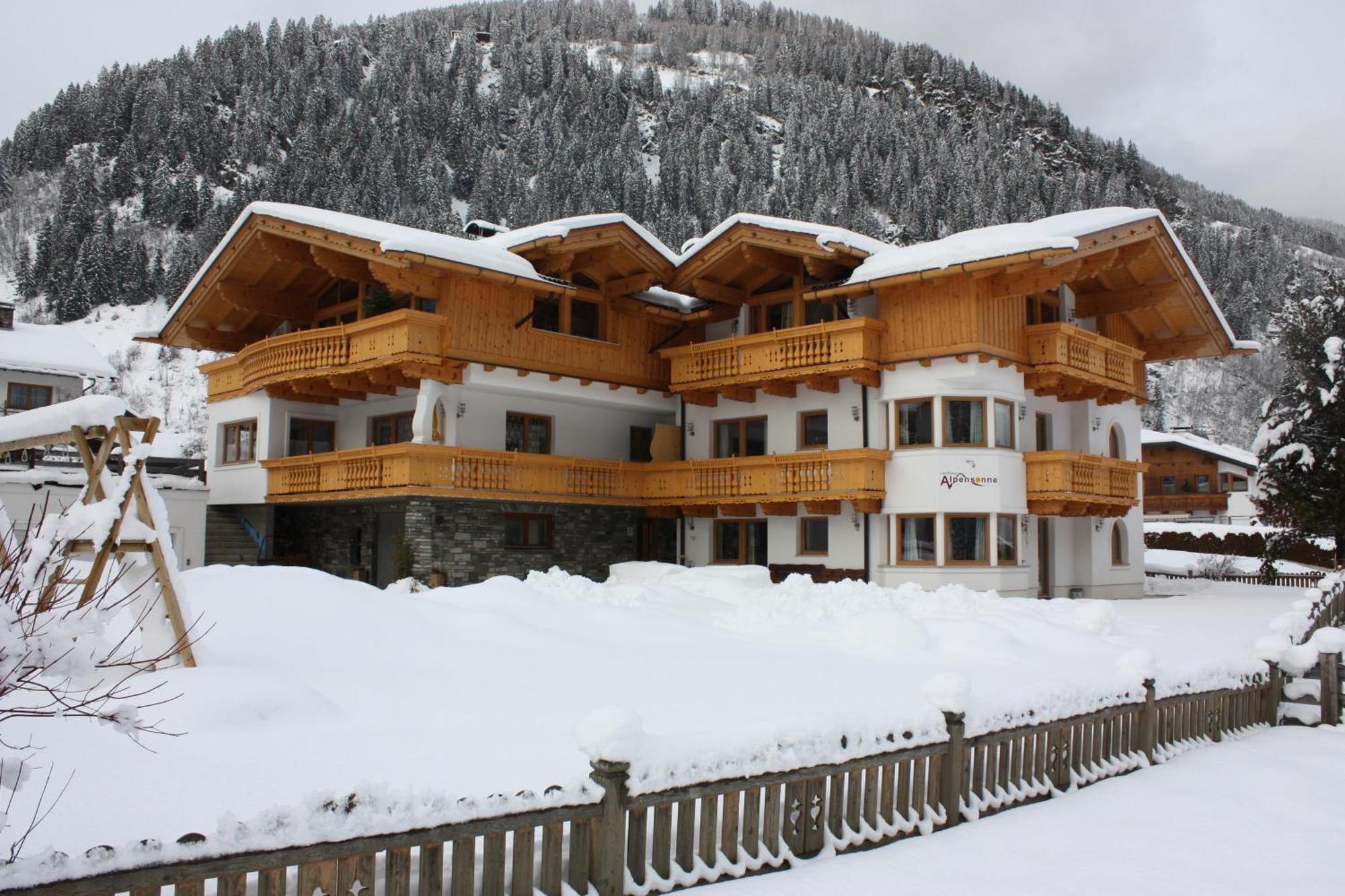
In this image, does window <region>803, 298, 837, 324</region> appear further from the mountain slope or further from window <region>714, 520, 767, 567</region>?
the mountain slope

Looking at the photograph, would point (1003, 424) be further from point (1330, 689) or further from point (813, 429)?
point (1330, 689)

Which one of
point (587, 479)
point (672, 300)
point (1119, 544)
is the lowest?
point (1119, 544)

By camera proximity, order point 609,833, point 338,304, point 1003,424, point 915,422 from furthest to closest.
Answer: point 338,304, point 915,422, point 1003,424, point 609,833

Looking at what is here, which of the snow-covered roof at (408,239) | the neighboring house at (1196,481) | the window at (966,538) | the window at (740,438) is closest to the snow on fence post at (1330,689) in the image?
the window at (966,538)

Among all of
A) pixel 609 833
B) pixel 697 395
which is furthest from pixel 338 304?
pixel 609 833

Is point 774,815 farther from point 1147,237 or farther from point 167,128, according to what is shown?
point 167,128

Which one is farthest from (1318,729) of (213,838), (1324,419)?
(1324,419)

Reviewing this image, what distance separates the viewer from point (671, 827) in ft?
19.4

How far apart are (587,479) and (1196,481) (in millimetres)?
50435

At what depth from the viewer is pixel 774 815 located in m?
6.12

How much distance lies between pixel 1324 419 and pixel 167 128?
114890 millimetres

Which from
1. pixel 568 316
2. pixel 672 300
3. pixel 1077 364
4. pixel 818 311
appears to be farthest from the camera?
pixel 672 300

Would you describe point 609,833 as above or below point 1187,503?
below

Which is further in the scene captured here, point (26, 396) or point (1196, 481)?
point (1196, 481)
